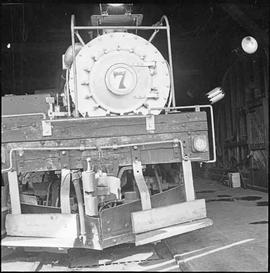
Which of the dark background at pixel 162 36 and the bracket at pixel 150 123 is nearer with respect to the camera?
the bracket at pixel 150 123

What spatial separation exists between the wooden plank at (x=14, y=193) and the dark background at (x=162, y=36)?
9.59 ft

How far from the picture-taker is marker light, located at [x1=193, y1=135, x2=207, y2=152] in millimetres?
3387

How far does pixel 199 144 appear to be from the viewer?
3.39 meters

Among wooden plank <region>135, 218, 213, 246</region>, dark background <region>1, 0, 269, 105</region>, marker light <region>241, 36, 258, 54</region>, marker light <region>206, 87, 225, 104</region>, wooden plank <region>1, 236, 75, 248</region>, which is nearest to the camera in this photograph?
wooden plank <region>1, 236, 75, 248</region>

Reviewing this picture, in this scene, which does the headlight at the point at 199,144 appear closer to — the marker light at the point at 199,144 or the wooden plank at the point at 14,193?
the marker light at the point at 199,144

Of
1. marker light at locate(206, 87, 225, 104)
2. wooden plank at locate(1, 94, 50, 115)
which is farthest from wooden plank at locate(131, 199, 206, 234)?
marker light at locate(206, 87, 225, 104)

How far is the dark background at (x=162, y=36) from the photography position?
632 centimetres

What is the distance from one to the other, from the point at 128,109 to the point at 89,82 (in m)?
0.45

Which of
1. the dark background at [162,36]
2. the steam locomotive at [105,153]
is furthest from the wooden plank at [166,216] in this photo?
the dark background at [162,36]

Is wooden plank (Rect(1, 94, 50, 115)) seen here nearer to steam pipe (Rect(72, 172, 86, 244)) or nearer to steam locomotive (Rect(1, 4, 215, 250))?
steam locomotive (Rect(1, 4, 215, 250))

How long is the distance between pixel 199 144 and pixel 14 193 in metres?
1.62

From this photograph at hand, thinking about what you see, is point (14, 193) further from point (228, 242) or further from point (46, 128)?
point (228, 242)

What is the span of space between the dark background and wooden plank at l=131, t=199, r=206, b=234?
9.78 feet

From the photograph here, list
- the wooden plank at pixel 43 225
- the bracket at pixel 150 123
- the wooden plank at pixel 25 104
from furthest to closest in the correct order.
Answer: the wooden plank at pixel 25 104 < the bracket at pixel 150 123 < the wooden plank at pixel 43 225
